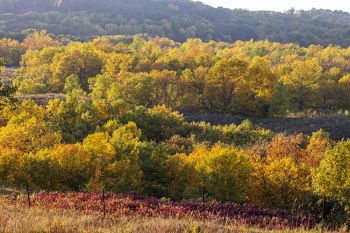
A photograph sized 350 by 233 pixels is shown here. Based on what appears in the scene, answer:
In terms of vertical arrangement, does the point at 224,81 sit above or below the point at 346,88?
above

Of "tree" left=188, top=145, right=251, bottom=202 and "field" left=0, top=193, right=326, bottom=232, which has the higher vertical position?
"field" left=0, top=193, right=326, bottom=232

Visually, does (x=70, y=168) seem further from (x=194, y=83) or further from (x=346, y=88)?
(x=346, y=88)

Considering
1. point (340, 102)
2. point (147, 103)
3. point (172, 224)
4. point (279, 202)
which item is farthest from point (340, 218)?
point (340, 102)

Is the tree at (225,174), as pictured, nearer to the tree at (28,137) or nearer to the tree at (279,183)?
the tree at (279,183)

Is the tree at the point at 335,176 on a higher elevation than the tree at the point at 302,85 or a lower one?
higher

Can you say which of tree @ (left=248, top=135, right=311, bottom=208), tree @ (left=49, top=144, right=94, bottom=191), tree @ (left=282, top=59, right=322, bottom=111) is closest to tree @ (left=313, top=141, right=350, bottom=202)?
tree @ (left=248, top=135, right=311, bottom=208)

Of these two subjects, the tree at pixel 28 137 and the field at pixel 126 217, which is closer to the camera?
the field at pixel 126 217

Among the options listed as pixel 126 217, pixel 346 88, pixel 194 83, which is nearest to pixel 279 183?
pixel 126 217

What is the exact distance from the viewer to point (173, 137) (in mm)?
64000

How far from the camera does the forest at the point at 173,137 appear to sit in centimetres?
3519

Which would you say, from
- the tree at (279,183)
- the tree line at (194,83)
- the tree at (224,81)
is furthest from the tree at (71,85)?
the tree at (279,183)

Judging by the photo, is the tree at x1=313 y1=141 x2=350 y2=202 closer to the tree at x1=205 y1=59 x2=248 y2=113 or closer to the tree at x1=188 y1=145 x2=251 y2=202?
the tree at x1=188 y1=145 x2=251 y2=202

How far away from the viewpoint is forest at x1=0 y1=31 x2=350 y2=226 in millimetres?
35188

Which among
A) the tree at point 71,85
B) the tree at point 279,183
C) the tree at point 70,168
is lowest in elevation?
the tree at point 71,85
